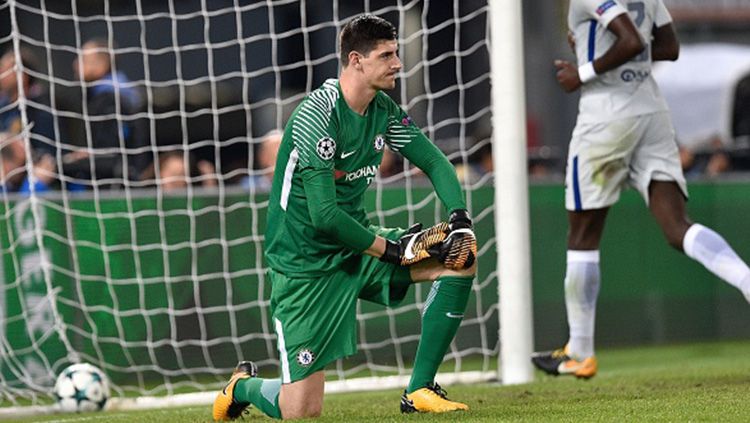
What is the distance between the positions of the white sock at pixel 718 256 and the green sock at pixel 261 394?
2.31 meters

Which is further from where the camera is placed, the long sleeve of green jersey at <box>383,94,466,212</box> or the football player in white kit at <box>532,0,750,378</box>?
the football player in white kit at <box>532,0,750,378</box>

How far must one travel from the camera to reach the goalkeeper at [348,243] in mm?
6449

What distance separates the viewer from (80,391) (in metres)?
Answer: 8.34

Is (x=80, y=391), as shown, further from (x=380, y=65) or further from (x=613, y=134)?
(x=613, y=134)

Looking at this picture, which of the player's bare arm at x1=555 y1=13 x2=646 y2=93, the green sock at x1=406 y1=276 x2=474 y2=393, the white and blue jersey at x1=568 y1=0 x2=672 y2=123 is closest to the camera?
the green sock at x1=406 y1=276 x2=474 y2=393

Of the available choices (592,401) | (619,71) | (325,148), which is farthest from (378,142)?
(619,71)

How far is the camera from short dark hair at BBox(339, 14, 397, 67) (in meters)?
6.51

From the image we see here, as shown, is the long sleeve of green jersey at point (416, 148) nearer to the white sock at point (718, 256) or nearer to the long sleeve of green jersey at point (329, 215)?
the long sleeve of green jersey at point (329, 215)

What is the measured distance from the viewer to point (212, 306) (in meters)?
10.2

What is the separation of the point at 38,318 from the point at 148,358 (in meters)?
0.77

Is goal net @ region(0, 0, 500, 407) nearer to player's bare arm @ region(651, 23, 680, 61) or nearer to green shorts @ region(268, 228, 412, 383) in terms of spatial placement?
player's bare arm @ region(651, 23, 680, 61)

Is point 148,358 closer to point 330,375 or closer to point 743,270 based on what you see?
point 330,375

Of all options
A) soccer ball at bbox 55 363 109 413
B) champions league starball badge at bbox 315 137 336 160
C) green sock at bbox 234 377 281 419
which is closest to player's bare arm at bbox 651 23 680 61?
champions league starball badge at bbox 315 137 336 160

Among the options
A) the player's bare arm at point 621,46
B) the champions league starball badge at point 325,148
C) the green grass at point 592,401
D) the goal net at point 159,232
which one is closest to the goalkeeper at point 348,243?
the champions league starball badge at point 325,148
